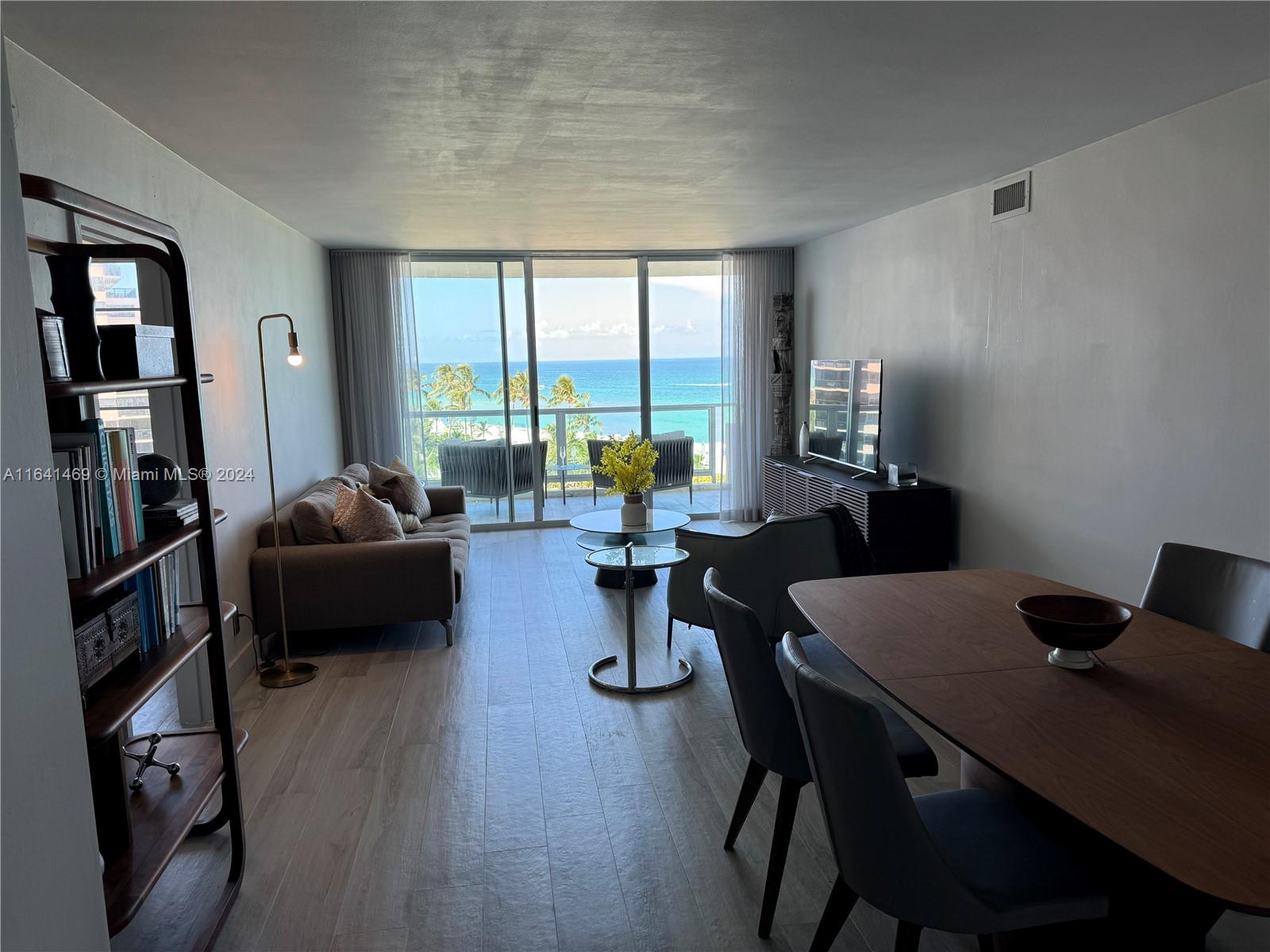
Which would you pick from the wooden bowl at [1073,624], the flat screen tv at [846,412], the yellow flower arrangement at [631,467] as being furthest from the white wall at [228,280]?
the flat screen tv at [846,412]

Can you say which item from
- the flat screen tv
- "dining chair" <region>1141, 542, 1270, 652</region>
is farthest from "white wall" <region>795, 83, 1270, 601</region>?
"dining chair" <region>1141, 542, 1270, 652</region>

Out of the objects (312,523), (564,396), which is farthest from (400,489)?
(564,396)

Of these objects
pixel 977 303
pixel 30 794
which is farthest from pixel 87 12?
pixel 977 303

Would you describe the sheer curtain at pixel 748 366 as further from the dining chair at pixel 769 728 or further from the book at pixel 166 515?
the book at pixel 166 515

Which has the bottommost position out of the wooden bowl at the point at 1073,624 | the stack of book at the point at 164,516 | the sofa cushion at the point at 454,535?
the sofa cushion at the point at 454,535

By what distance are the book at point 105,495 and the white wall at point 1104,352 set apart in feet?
11.8

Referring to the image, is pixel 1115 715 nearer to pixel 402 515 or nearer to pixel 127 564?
pixel 127 564

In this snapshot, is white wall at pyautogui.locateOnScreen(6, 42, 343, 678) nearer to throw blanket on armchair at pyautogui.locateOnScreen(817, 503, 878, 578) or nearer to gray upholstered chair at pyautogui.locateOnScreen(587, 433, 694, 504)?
gray upholstered chair at pyautogui.locateOnScreen(587, 433, 694, 504)

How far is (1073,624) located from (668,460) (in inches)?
221

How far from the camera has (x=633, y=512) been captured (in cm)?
457

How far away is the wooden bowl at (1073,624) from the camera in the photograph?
1926 mm

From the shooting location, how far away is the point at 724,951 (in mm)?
2139

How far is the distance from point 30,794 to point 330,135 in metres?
2.64

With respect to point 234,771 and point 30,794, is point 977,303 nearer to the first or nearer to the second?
point 234,771
